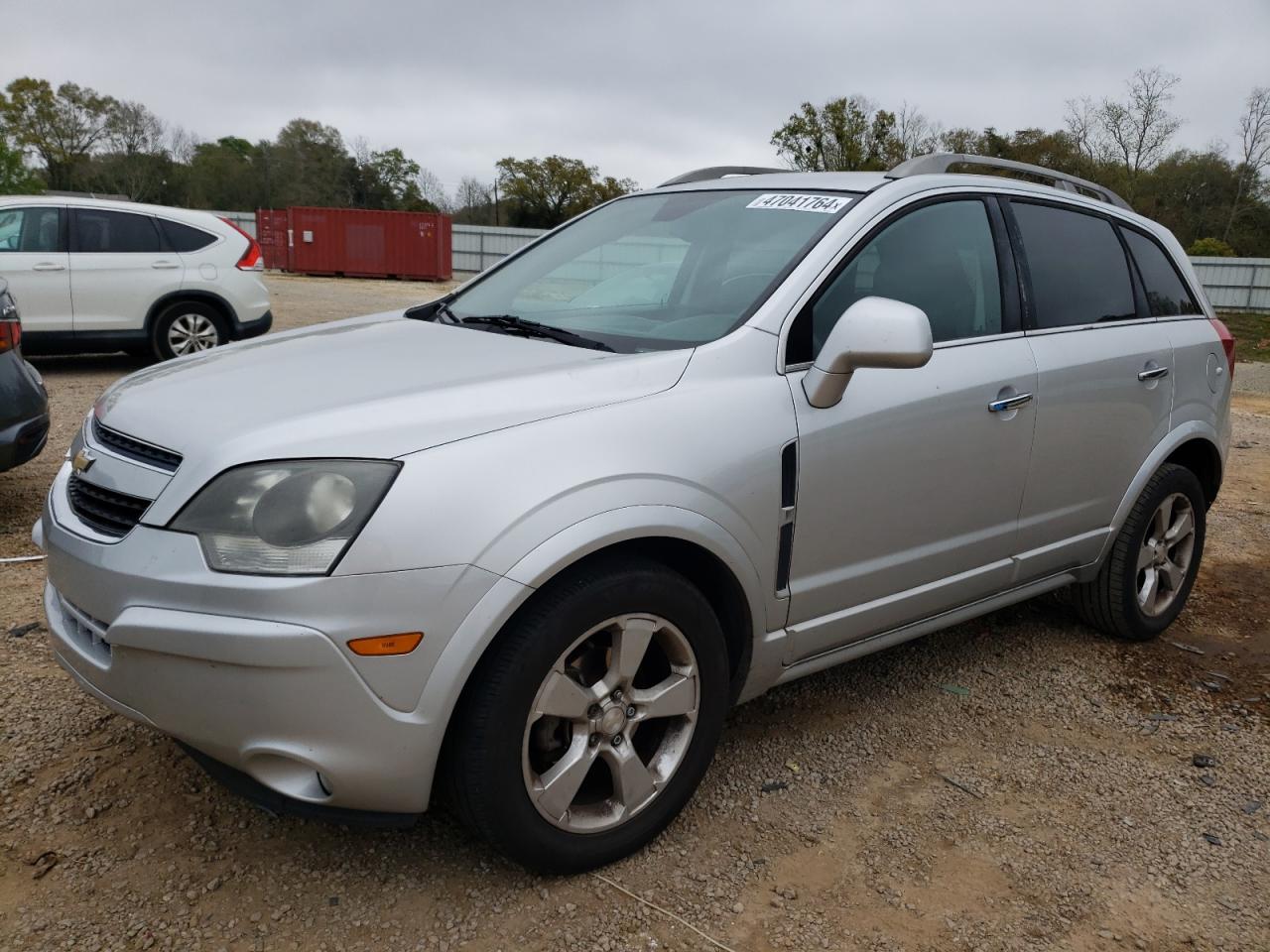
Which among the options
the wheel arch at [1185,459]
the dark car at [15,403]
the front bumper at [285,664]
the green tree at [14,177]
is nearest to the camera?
the front bumper at [285,664]

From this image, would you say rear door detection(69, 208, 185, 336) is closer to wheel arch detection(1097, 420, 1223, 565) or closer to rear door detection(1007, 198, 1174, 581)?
rear door detection(1007, 198, 1174, 581)

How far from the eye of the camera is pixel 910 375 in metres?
2.89

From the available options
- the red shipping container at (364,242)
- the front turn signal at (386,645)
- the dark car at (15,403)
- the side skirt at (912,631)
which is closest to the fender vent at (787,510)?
the side skirt at (912,631)

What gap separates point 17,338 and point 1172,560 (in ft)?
16.8

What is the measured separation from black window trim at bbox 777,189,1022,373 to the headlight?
116cm

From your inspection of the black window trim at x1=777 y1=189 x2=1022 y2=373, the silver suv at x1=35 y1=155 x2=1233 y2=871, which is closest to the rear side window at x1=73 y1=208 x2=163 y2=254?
the silver suv at x1=35 y1=155 x2=1233 y2=871

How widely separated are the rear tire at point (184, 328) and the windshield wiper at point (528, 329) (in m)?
7.30

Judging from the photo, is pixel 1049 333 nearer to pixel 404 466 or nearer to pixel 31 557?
pixel 404 466

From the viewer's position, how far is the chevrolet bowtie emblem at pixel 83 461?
93.6 inches

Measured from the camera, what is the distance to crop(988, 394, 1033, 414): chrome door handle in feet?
10.2

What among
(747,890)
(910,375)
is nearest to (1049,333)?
(910,375)

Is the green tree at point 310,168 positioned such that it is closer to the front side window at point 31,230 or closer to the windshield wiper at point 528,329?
the front side window at point 31,230

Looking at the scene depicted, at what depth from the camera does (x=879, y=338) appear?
245cm

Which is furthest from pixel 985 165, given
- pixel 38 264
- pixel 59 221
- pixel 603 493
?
pixel 59 221
